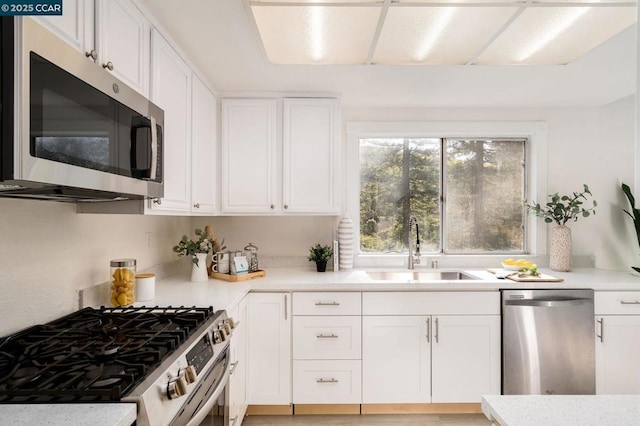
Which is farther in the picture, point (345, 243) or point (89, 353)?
point (345, 243)

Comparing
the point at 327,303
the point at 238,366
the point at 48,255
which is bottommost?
the point at 238,366

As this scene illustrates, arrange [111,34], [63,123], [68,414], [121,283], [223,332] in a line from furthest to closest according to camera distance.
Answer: [121,283]
[223,332]
[111,34]
[63,123]
[68,414]

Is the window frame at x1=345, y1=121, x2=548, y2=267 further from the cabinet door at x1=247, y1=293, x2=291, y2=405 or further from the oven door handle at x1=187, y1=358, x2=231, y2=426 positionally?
the oven door handle at x1=187, y1=358, x2=231, y2=426

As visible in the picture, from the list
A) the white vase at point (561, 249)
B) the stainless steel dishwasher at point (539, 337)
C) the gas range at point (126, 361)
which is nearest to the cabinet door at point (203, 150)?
the gas range at point (126, 361)

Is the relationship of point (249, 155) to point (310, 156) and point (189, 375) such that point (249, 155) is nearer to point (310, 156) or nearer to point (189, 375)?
point (310, 156)

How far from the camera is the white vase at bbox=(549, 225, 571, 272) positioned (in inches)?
117

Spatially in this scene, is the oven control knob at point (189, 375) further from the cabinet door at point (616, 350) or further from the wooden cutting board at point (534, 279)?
the cabinet door at point (616, 350)

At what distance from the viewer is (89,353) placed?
3.78ft

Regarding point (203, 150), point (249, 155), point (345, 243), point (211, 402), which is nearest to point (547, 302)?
point (345, 243)

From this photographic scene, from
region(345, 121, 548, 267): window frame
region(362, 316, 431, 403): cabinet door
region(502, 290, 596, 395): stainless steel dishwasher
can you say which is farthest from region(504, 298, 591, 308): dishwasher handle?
region(345, 121, 548, 267): window frame

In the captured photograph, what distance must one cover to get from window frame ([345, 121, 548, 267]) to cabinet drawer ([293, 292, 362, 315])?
714 millimetres

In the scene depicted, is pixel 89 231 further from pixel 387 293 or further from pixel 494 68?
pixel 494 68

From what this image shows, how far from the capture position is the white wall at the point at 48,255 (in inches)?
51.9

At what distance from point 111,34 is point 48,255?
35.7 inches
